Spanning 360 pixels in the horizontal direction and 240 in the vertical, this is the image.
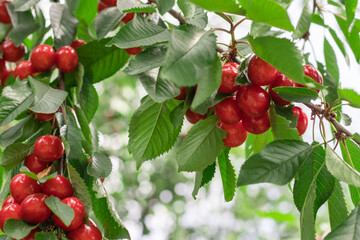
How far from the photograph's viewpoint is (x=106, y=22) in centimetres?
99

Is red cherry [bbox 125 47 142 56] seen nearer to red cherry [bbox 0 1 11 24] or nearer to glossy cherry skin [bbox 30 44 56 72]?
glossy cherry skin [bbox 30 44 56 72]

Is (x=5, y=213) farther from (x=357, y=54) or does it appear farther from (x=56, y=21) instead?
(x=357, y=54)

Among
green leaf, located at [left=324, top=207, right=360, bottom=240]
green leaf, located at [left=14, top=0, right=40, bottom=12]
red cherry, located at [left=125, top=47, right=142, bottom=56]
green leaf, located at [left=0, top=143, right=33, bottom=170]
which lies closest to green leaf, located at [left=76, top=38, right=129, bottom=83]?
red cherry, located at [left=125, top=47, right=142, bottom=56]

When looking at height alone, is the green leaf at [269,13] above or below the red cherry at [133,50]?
above

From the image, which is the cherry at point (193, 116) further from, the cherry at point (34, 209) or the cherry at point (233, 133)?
the cherry at point (34, 209)

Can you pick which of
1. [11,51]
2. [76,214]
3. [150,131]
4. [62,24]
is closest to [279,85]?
[150,131]

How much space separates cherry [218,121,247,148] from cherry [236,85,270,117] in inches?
3.6

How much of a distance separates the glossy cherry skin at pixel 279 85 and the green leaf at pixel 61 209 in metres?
0.37

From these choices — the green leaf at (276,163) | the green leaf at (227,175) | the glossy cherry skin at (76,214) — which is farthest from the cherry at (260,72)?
the glossy cherry skin at (76,214)

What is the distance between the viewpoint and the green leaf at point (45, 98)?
773 mm

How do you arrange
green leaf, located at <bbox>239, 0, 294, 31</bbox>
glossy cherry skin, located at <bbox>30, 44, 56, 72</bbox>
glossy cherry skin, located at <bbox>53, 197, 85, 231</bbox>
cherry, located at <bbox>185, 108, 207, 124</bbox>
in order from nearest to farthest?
1. green leaf, located at <bbox>239, 0, 294, 31</bbox>
2. glossy cherry skin, located at <bbox>53, 197, 85, 231</bbox>
3. cherry, located at <bbox>185, 108, 207, 124</bbox>
4. glossy cherry skin, located at <bbox>30, 44, 56, 72</bbox>

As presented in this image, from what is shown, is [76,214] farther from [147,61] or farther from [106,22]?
[106,22]

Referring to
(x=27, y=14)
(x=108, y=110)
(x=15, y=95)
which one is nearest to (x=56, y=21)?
(x=27, y=14)

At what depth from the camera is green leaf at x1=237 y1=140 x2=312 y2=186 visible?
64cm
